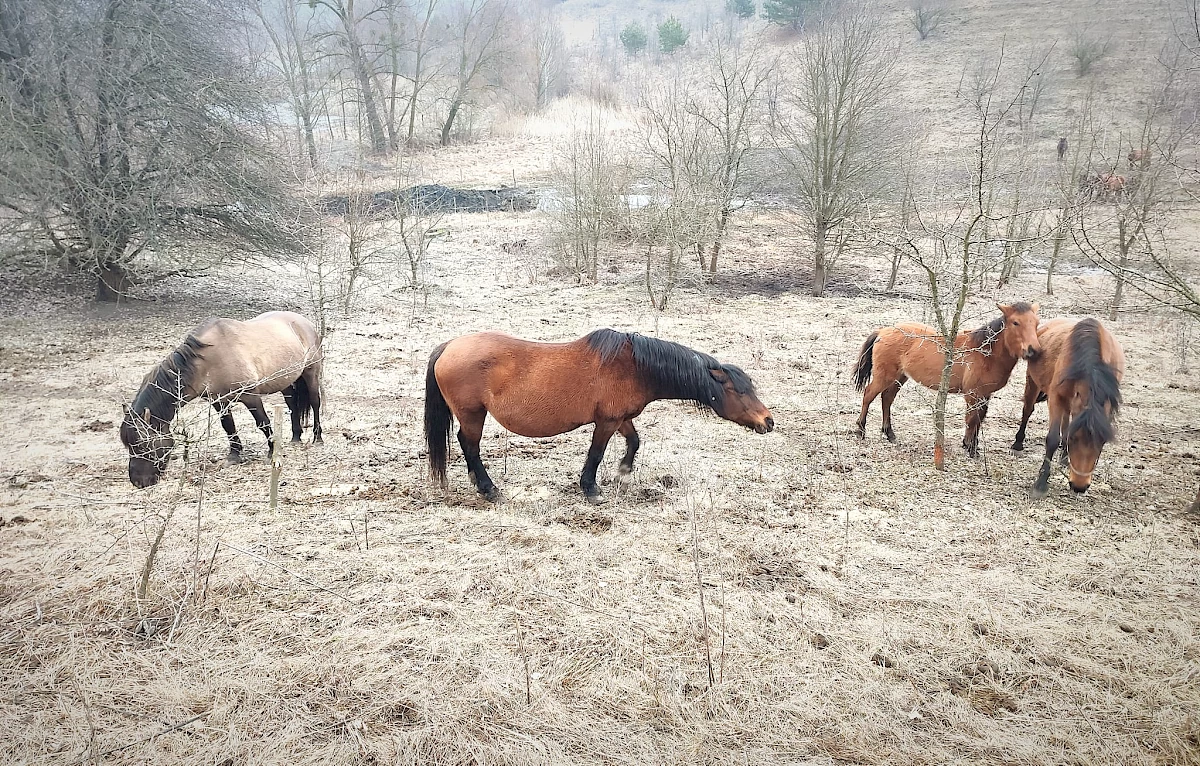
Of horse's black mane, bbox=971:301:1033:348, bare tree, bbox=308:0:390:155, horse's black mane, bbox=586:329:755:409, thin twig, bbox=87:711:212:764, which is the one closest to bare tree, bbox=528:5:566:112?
bare tree, bbox=308:0:390:155

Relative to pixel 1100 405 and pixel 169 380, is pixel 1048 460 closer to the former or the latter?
pixel 1100 405

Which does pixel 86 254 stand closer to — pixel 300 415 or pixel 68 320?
pixel 68 320

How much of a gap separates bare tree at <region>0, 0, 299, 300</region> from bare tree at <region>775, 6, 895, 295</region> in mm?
12339

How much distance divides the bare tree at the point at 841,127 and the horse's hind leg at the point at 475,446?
42.6 ft

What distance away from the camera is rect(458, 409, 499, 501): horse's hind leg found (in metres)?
5.41

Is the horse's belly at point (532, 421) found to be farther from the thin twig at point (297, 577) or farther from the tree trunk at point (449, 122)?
the tree trunk at point (449, 122)

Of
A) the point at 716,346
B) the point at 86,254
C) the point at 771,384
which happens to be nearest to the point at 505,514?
the point at 771,384

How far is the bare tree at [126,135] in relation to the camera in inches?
467

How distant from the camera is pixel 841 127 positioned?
16141 mm

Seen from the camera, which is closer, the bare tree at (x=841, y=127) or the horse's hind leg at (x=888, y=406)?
the horse's hind leg at (x=888, y=406)

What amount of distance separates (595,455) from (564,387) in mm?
634

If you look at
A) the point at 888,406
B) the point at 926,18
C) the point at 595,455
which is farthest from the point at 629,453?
the point at 926,18

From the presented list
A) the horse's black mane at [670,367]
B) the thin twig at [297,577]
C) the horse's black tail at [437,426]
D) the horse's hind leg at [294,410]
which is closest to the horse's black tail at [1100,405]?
the horse's black mane at [670,367]

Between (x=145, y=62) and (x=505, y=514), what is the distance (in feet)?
42.8
